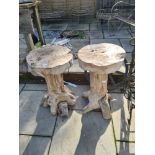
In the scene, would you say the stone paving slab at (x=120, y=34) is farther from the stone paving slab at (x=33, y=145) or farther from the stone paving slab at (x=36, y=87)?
the stone paving slab at (x=33, y=145)

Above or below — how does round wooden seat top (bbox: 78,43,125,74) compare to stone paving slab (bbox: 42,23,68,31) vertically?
below

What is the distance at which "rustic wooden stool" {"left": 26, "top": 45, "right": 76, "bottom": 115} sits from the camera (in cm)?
215

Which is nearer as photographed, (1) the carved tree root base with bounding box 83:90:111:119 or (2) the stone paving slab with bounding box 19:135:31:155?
(2) the stone paving slab with bounding box 19:135:31:155

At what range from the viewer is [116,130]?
2262 millimetres

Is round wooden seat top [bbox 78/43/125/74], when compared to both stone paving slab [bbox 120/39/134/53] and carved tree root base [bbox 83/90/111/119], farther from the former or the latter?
stone paving slab [bbox 120/39/134/53]

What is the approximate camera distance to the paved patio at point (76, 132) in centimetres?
210

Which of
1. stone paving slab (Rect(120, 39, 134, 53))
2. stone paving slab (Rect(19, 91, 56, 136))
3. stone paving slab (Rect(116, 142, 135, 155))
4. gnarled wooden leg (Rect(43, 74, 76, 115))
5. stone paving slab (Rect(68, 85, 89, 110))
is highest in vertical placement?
stone paving slab (Rect(120, 39, 134, 53))

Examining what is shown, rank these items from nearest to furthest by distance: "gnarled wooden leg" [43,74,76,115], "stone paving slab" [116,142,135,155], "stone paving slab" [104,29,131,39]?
"stone paving slab" [116,142,135,155] < "gnarled wooden leg" [43,74,76,115] < "stone paving slab" [104,29,131,39]

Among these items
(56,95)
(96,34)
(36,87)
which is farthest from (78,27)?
(56,95)

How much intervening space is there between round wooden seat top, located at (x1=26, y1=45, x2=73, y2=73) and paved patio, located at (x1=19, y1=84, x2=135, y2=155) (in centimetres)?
65

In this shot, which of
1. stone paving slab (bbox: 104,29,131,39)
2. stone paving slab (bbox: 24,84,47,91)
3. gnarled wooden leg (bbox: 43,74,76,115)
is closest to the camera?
gnarled wooden leg (bbox: 43,74,76,115)

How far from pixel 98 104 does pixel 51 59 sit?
2.52ft

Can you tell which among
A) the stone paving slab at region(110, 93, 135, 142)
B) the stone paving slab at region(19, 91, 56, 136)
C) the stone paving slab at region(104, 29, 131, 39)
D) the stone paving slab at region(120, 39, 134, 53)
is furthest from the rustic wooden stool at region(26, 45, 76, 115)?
the stone paving slab at region(104, 29, 131, 39)

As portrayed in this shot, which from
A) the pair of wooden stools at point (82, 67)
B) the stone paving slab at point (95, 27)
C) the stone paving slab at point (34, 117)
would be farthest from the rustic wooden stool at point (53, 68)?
the stone paving slab at point (95, 27)
